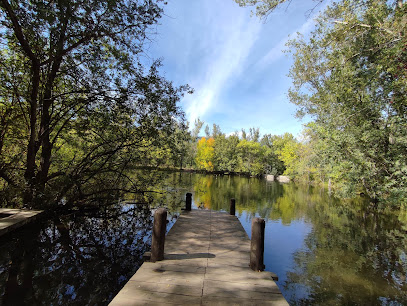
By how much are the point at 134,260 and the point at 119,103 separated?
5.67 m

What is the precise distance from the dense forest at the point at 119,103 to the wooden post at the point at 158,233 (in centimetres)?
509

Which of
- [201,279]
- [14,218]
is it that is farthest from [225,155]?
[201,279]

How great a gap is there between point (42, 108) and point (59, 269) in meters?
5.72

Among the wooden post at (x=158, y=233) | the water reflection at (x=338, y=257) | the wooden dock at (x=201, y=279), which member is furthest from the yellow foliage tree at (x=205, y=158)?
the wooden post at (x=158, y=233)

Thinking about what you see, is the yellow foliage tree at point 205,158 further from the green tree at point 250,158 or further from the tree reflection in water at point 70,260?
the tree reflection in water at point 70,260

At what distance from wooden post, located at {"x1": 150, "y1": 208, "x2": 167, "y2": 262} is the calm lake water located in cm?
146

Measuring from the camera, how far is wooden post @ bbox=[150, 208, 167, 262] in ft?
13.6

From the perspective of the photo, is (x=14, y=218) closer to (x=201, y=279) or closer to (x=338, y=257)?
(x=201, y=279)

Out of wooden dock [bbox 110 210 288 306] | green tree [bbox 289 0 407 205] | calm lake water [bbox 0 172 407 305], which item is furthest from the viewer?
green tree [bbox 289 0 407 205]

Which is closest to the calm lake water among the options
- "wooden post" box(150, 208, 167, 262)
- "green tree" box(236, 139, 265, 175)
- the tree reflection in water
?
the tree reflection in water

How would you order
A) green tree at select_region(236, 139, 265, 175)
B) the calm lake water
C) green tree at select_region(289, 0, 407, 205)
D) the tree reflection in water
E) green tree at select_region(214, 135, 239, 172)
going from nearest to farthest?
the tree reflection in water, the calm lake water, green tree at select_region(289, 0, 407, 205), green tree at select_region(236, 139, 265, 175), green tree at select_region(214, 135, 239, 172)

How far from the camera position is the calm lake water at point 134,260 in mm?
4863

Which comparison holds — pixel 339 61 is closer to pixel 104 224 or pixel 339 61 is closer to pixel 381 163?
pixel 381 163

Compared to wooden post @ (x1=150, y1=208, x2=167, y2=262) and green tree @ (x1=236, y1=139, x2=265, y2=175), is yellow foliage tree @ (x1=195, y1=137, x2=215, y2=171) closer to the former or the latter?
green tree @ (x1=236, y1=139, x2=265, y2=175)
